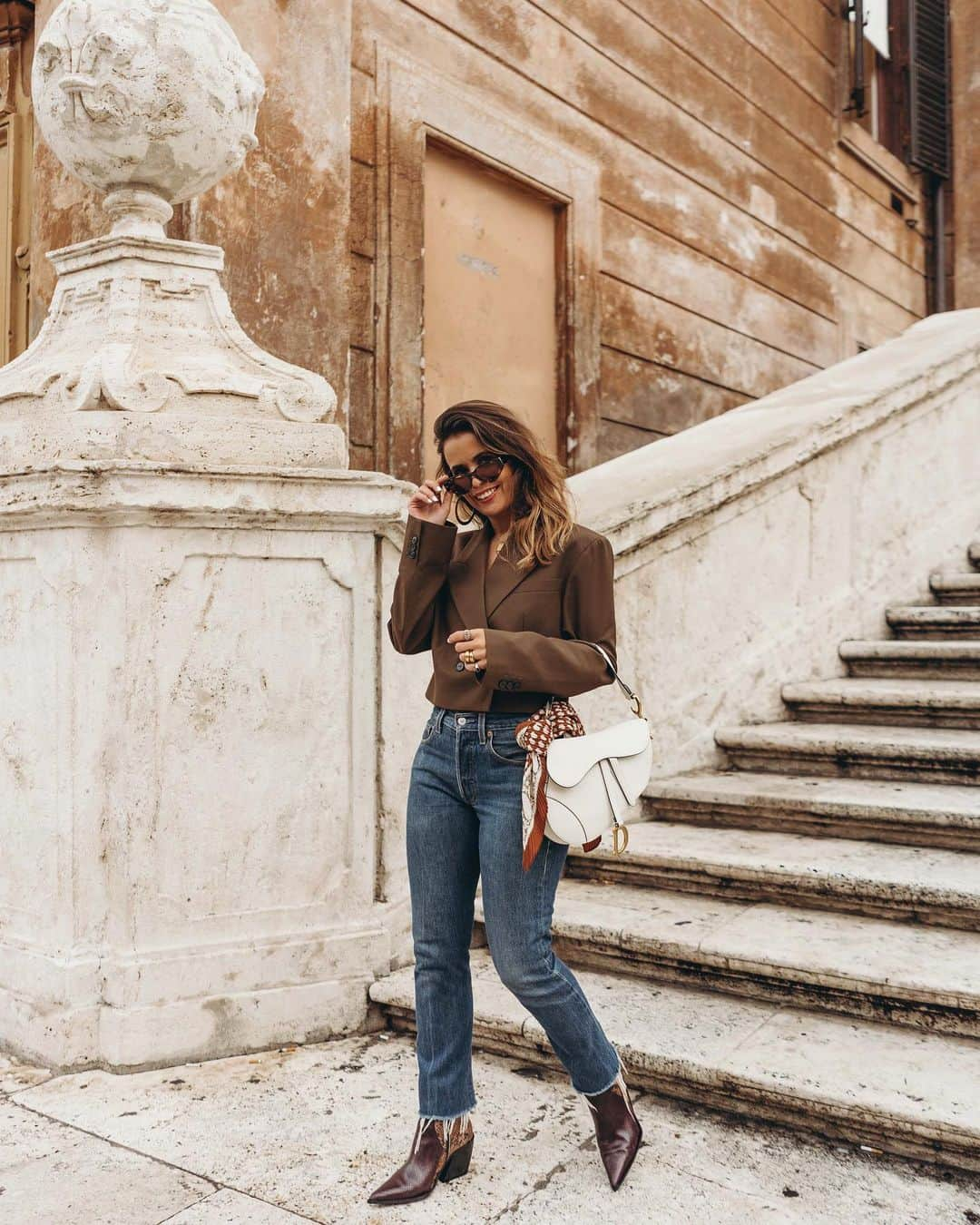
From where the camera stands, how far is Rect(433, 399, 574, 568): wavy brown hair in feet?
7.82

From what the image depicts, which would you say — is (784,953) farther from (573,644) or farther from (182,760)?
(182,760)

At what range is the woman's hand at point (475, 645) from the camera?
226cm

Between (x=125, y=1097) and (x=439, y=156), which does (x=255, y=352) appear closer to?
(x=125, y=1097)

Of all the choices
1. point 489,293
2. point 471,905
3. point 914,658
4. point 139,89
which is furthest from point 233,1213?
point 489,293

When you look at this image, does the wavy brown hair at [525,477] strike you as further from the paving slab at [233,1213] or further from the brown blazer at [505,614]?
the paving slab at [233,1213]

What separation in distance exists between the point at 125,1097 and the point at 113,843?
0.63m

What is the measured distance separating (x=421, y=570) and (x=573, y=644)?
368 mm

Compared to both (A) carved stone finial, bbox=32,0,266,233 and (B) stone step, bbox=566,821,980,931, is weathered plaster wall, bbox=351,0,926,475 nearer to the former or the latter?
(A) carved stone finial, bbox=32,0,266,233

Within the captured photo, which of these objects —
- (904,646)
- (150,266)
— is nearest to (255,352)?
(150,266)

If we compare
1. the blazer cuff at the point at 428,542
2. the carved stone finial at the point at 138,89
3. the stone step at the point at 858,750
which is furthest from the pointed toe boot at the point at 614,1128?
the carved stone finial at the point at 138,89

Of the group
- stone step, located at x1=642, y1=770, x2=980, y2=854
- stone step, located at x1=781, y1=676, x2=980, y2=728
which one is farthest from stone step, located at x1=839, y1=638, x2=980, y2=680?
stone step, located at x1=642, y1=770, x2=980, y2=854

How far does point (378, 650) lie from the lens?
3.51 metres

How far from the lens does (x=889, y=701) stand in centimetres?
457

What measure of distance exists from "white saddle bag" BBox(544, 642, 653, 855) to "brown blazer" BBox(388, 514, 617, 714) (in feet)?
0.28
